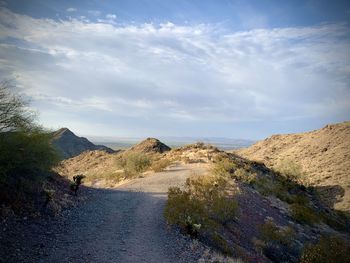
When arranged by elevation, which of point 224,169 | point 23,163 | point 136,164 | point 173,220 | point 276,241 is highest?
point 23,163

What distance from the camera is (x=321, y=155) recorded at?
192 ft

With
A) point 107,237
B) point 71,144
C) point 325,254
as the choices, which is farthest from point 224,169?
point 71,144

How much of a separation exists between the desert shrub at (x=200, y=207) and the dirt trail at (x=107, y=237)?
0.66 m

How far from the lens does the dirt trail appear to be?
1088 cm

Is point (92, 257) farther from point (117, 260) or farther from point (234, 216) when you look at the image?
point (234, 216)

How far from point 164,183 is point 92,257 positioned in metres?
13.3

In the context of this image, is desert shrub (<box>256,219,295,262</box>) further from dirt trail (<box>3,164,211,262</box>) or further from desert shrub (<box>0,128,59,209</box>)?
desert shrub (<box>0,128,59,209</box>)

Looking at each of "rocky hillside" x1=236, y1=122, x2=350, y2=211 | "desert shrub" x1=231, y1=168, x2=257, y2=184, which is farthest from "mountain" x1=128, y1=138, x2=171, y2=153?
"desert shrub" x1=231, y1=168, x2=257, y2=184

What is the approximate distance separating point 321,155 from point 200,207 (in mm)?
48626

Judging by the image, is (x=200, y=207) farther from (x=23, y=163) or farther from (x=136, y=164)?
(x=136, y=164)

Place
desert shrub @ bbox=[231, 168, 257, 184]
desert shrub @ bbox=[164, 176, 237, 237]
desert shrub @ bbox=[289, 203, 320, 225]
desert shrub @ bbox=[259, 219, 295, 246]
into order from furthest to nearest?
desert shrub @ bbox=[231, 168, 257, 184] < desert shrub @ bbox=[289, 203, 320, 225] < desert shrub @ bbox=[259, 219, 295, 246] < desert shrub @ bbox=[164, 176, 237, 237]

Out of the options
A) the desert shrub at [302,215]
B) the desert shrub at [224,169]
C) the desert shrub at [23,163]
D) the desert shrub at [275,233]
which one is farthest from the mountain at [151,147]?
the desert shrub at [23,163]

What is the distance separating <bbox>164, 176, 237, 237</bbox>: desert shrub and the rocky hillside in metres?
26.9

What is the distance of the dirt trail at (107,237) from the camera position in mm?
10875
